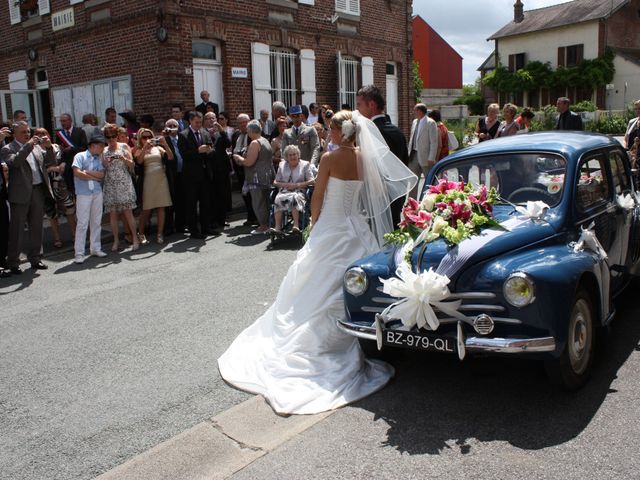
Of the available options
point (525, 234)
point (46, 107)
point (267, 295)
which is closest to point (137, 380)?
point (267, 295)

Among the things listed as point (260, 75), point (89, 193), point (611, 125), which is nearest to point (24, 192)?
point (89, 193)

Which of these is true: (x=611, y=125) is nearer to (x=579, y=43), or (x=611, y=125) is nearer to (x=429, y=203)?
(x=579, y=43)

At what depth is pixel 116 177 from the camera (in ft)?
33.4

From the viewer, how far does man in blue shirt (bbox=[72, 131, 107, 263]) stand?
971cm

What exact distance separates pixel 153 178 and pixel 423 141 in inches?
197

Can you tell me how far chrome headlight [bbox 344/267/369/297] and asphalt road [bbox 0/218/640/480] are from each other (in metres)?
0.77

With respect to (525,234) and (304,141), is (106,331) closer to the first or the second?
(525,234)

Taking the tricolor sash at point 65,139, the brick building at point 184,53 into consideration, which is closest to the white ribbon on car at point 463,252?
the tricolor sash at point 65,139

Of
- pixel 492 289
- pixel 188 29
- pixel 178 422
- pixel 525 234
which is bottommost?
pixel 178 422

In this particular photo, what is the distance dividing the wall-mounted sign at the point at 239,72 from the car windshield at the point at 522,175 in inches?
447

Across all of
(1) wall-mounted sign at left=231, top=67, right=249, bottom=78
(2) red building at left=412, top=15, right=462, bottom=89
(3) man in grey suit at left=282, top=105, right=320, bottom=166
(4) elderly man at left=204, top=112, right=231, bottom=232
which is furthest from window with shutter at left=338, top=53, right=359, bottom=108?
(2) red building at left=412, top=15, right=462, bottom=89

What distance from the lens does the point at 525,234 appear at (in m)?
4.67

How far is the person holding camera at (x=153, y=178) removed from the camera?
10.8m

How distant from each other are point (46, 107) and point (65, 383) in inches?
626
